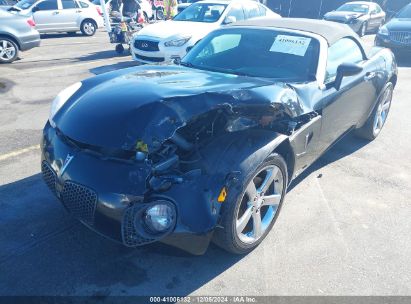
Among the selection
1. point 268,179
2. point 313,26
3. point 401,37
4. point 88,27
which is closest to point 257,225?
point 268,179

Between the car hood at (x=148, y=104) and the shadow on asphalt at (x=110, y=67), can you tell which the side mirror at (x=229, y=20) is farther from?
the car hood at (x=148, y=104)

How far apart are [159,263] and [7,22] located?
342 inches

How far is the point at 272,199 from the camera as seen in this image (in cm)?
301

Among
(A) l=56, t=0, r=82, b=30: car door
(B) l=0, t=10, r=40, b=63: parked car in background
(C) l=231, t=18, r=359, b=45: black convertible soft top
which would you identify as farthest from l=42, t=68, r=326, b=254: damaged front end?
(A) l=56, t=0, r=82, b=30: car door

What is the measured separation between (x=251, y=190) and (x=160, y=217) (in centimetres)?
80

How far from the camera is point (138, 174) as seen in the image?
2324 millimetres

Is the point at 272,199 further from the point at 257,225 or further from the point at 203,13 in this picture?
the point at 203,13

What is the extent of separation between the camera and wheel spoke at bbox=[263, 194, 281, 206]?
2.95 m

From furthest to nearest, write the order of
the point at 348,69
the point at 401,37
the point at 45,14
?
the point at 45,14
the point at 401,37
the point at 348,69

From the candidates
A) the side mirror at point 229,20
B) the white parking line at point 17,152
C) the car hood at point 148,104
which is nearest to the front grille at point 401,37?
the side mirror at point 229,20

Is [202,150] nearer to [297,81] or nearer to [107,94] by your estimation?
[107,94]

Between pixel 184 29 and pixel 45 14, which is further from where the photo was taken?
pixel 45 14

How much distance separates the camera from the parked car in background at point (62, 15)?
1348cm

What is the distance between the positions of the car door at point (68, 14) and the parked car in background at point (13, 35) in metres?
4.95
